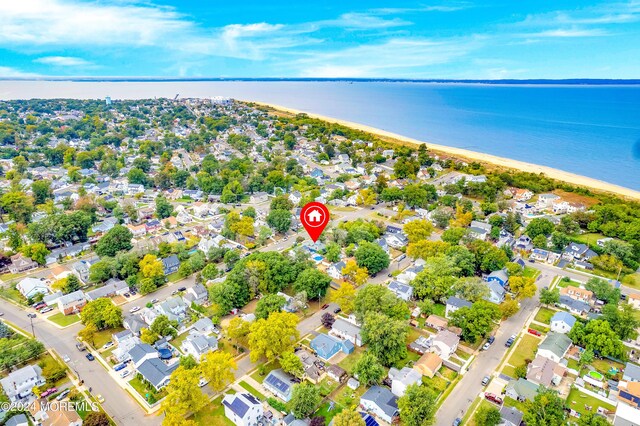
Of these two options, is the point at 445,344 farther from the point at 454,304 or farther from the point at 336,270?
the point at 336,270

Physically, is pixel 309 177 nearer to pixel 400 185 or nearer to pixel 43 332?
pixel 400 185

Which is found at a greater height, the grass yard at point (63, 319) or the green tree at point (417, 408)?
the green tree at point (417, 408)

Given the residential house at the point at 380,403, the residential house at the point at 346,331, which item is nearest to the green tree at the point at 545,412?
the residential house at the point at 380,403

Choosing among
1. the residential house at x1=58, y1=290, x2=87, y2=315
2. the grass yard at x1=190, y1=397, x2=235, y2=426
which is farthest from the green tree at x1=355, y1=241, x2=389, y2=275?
the residential house at x1=58, y1=290, x2=87, y2=315

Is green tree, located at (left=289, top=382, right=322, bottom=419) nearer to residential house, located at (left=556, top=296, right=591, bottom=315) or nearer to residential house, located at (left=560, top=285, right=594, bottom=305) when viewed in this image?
residential house, located at (left=556, top=296, right=591, bottom=315)

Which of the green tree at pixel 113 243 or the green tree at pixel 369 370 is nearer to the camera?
the green tree at pixel 369 370

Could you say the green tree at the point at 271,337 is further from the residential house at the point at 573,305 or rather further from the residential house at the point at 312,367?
the residential house at the point at 573,305
